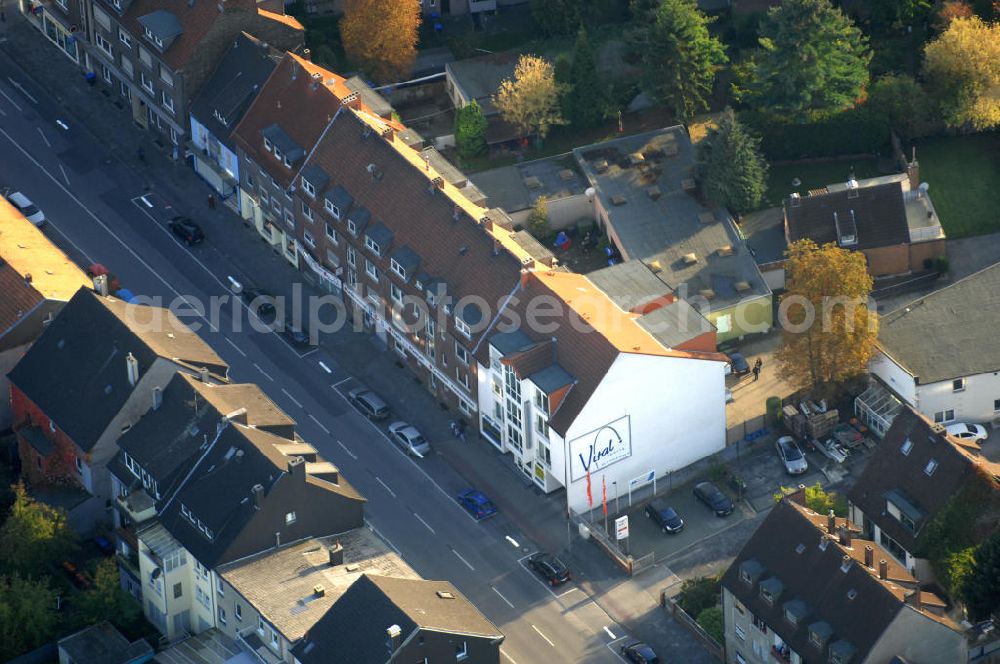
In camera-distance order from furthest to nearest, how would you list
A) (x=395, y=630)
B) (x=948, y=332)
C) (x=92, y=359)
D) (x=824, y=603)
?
(x=948, y=332)
(x=92, y=359)
(x=824, y=603)
(x=395, y=630)

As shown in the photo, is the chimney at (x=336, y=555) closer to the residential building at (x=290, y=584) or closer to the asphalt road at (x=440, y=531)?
the residential building at (x=290, y=584)

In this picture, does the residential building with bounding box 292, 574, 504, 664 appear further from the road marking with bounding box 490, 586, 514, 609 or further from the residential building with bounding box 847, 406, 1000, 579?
the residential building with bounding box 847, 406, 1000, 579

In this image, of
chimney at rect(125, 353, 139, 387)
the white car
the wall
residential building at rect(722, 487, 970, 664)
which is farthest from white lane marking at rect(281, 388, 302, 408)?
the white car

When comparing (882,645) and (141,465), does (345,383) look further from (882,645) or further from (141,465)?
(882,645)

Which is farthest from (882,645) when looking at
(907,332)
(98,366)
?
(98,366)

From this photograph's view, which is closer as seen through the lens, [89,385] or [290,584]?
[290,584]

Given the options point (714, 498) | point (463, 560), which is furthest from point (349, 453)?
point (714, 498)

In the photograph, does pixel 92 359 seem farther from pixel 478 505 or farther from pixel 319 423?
pixel 478 505
